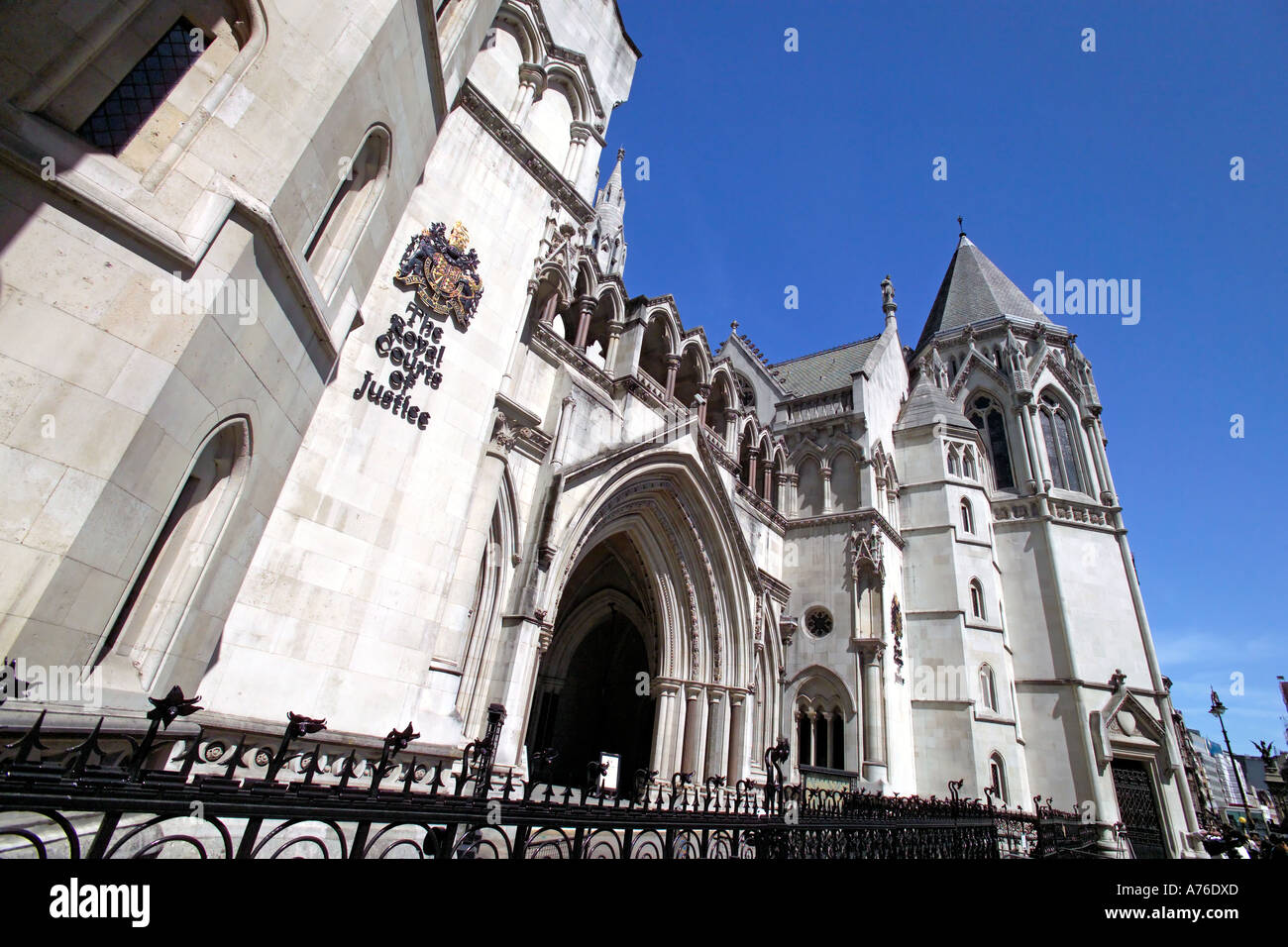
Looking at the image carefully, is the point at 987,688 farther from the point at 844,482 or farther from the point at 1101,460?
the point at 1101,460

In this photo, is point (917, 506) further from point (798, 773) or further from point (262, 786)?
point (262, 786)

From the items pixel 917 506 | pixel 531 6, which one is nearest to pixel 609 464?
pixel 531 6

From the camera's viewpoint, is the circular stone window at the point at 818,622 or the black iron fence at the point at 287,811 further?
the circular stone window at the point at 818,622

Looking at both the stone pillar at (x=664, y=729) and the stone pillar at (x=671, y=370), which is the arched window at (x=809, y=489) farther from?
the stone pillar at (x=664, y=729)

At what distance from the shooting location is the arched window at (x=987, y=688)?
21.9 m

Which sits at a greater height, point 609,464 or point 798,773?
point 609,464

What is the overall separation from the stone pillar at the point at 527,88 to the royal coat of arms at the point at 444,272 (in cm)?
381

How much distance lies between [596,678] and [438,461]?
13945 mm

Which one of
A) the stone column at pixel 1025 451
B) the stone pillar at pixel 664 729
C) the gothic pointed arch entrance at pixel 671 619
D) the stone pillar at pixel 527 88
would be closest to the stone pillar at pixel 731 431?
the gothic pointed arch entrance at pixel 671 619

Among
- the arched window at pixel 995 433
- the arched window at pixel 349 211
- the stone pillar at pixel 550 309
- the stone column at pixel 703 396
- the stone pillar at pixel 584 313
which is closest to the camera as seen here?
the arched window at pixel 349 211
